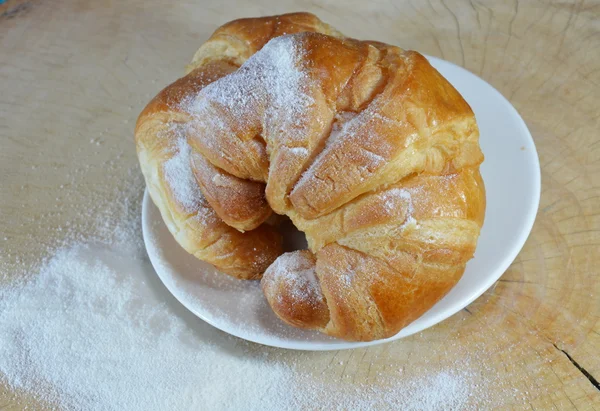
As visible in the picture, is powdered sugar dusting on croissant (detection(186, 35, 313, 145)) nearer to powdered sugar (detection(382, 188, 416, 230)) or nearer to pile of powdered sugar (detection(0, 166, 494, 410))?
powdered sugar (detection(382, 188, 416, 230))

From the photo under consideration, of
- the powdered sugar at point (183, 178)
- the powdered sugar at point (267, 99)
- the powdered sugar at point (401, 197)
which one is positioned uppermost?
the powdered sugar at point (267, 99)

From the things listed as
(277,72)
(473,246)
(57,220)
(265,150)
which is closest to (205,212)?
(265,150)

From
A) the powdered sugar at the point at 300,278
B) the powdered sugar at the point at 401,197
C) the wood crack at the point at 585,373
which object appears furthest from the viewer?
the wood crack at the point at 585,373

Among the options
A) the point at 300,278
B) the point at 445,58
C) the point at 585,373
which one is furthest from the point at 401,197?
the point at 445,58

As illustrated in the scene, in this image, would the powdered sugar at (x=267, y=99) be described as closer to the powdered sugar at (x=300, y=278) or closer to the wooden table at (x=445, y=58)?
the powdered sugar at (x=300, y=278)

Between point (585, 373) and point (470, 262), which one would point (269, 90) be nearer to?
point (470, 262)

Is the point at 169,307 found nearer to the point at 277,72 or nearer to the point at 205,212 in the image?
the point at 205,212

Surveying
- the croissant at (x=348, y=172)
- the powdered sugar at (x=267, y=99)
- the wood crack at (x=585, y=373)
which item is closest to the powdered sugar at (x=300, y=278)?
the croissant at (x=348, y=172)
